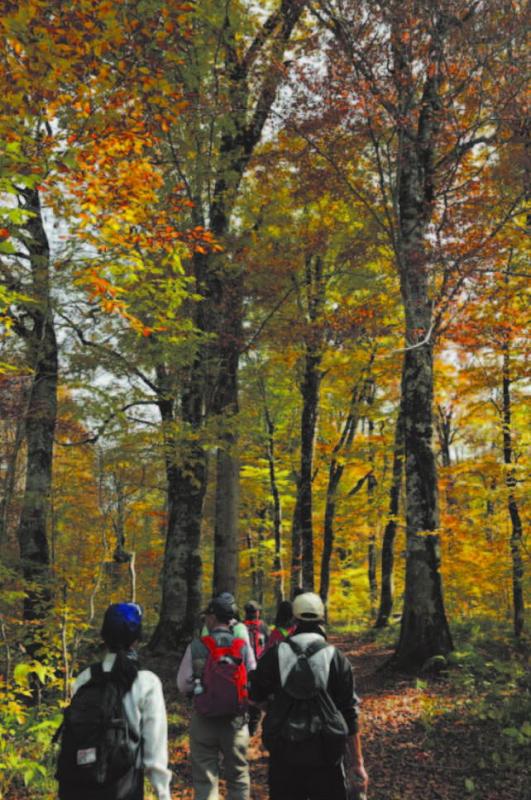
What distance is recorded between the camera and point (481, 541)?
55.4 ft

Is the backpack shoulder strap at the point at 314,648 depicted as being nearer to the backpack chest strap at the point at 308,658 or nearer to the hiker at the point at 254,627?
the backpack chest strap at the point at 308,658

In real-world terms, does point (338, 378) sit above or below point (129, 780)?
above

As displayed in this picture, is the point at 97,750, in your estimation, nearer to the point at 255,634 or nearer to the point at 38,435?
the point at 255,634

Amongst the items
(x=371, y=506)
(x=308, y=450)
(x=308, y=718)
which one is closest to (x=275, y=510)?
(x=371, y=506)

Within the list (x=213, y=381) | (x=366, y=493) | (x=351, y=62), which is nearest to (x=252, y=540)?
(x=366, y=493)

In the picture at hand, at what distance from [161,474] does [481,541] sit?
1167cm

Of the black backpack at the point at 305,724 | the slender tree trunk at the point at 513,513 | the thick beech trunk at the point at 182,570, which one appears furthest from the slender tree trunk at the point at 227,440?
the black backpack at the point at 305,724

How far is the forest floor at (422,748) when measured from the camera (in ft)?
17.9

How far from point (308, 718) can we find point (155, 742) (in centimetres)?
92

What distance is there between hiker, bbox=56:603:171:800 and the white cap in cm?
104

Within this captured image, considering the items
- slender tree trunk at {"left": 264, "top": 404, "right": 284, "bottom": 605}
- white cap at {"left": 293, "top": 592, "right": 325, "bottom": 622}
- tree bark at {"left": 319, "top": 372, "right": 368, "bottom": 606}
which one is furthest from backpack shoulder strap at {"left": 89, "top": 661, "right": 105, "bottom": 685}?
slender tree trunk at {"left": 264, "top": 404, "right": 284, "bottom": 605}

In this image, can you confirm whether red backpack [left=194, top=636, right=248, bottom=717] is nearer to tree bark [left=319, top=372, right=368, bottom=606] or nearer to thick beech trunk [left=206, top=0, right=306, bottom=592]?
thick beech trunk [left=206, top=0, right=306, bottom=592]

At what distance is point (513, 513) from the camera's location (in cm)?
1475

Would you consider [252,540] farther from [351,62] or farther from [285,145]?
[351,62]
